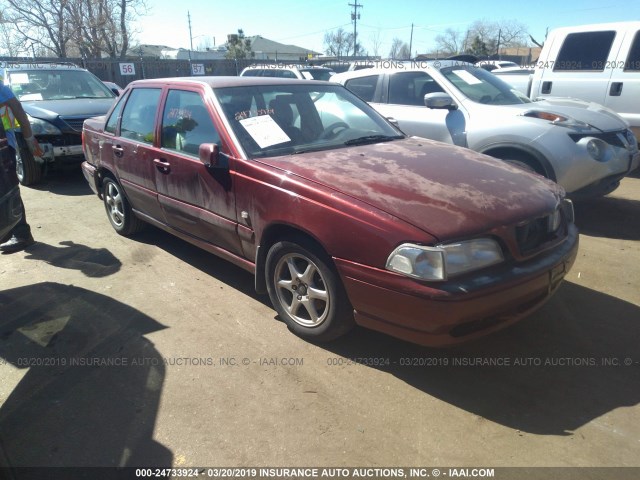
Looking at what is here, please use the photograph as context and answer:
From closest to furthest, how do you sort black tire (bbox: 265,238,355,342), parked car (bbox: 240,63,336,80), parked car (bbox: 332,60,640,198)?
black tire (bbox: 265,238,355,342) < parked car (bbox: 332,60,640,198) < parked car (bbox: 240,63,336,80)

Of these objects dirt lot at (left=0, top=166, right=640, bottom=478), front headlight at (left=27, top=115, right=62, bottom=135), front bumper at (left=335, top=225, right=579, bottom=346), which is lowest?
dirt lot at (left=0, top=166, right=640, bottom=478)

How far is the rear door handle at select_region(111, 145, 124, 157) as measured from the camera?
4.74 m

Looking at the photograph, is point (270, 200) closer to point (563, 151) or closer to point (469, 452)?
point (469, 452)

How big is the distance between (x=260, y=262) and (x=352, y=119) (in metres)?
1.60

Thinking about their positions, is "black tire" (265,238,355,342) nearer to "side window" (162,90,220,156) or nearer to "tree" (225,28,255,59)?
"side window" (162,90,220,156)

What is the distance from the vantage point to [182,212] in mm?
4055

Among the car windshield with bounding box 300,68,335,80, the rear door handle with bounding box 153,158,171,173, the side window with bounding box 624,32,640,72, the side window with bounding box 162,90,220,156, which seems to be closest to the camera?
the side window with bounding box 162,90,220,156

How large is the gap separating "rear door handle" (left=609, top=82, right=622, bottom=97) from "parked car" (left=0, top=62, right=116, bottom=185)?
7966 mm

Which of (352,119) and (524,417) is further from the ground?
(352,119)

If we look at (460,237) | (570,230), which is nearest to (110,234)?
(460,237)

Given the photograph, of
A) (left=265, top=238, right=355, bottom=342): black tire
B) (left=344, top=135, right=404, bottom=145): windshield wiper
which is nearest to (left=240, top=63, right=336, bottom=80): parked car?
(left=344, top=135, right=404, bottom=145): windshield wiper

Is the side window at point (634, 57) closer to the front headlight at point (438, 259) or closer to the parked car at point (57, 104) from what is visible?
the front headlight at point (438, 259)

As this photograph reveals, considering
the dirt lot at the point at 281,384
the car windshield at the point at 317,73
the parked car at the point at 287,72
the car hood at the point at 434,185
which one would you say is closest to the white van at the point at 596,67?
the dirt lot at the point at 281,384

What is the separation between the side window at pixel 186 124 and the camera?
3.73 m
